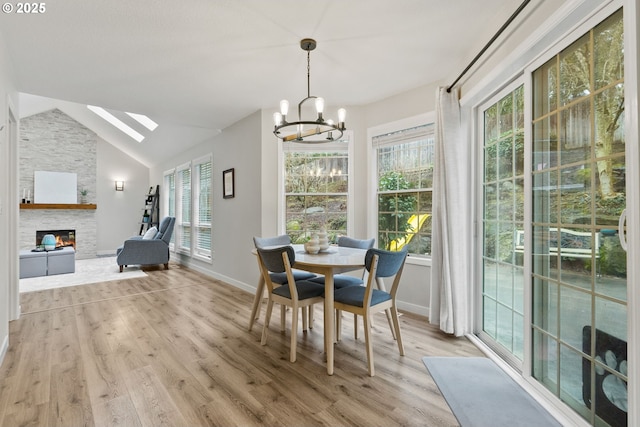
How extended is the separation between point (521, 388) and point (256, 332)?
2131mm

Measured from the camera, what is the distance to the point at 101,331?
3074 millimetres

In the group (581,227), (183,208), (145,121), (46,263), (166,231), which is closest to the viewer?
(581,227)

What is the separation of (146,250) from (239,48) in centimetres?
489

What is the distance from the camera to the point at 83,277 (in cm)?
559

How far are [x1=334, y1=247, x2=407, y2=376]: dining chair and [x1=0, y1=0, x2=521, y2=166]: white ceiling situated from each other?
5.60 ft

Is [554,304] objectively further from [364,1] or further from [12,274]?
[12,274]

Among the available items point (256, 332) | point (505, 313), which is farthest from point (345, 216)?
point (505, 313)

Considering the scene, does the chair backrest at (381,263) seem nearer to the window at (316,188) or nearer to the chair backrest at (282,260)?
the chair backrest at (282,260)

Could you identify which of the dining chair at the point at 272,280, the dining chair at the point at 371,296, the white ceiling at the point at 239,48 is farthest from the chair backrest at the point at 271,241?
the white ceiling at the point at 239,48

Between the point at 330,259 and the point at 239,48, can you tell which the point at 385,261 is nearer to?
the point at 330,259

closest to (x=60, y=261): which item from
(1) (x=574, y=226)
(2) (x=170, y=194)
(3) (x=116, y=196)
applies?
(2) (x=170, y=194)

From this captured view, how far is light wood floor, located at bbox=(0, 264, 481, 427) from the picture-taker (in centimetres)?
178

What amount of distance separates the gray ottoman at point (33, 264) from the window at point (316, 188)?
4802 millimetres

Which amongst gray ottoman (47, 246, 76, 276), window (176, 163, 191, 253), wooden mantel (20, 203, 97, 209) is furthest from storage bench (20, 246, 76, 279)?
window (176, 163, 191, 253)
